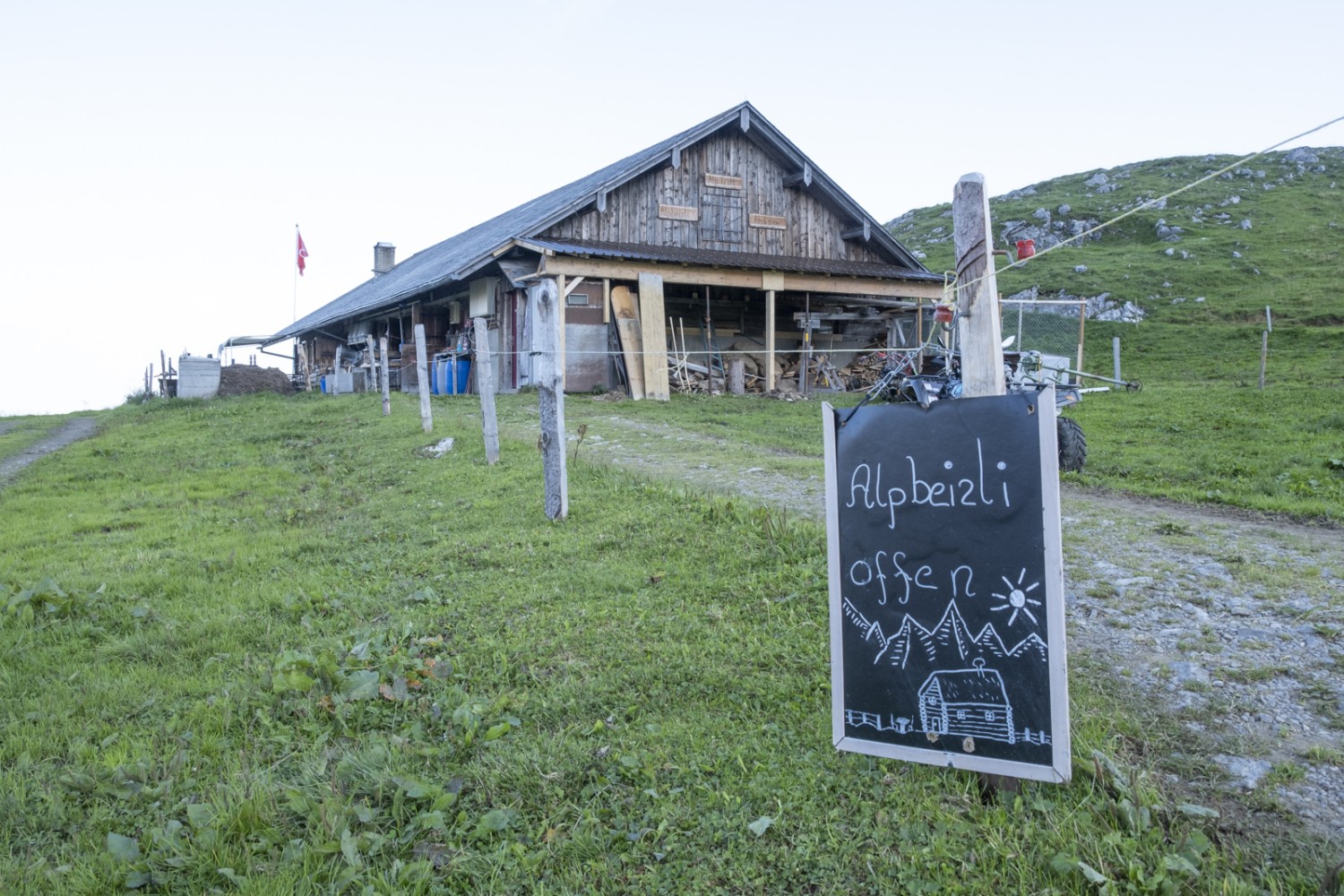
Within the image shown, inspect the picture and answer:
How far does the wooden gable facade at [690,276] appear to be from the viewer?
17.8 m

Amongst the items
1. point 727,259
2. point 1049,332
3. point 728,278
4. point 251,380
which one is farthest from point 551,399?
point 251,380

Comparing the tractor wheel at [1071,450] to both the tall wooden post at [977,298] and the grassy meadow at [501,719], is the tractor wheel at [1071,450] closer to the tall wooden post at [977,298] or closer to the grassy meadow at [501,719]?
the grassy meadow at [501,719]

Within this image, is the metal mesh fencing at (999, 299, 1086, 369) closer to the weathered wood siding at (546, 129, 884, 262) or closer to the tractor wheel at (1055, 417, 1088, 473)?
the weathered wood siding at (546, 129, 884, 262)

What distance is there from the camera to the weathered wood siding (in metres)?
18.9

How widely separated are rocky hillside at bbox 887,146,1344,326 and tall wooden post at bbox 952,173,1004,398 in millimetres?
21262

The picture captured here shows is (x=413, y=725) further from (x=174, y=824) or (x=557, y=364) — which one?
(x=557, y=364)

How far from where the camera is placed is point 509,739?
3.28 meters

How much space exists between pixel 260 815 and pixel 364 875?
1.72ft

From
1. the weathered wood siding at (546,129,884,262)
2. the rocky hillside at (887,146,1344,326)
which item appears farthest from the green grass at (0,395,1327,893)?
the rocky hillside at (887,146,1344,326)

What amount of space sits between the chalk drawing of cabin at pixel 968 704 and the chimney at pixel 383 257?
36724 mm

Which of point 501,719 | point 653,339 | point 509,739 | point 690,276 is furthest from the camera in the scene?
point 690,276

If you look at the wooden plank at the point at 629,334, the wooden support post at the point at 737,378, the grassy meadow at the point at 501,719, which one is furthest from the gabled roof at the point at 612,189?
the grassy meadow at the point at 501,719

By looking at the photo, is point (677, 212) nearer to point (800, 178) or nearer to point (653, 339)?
point (800, 178)

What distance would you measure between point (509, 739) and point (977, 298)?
8.01 feet
